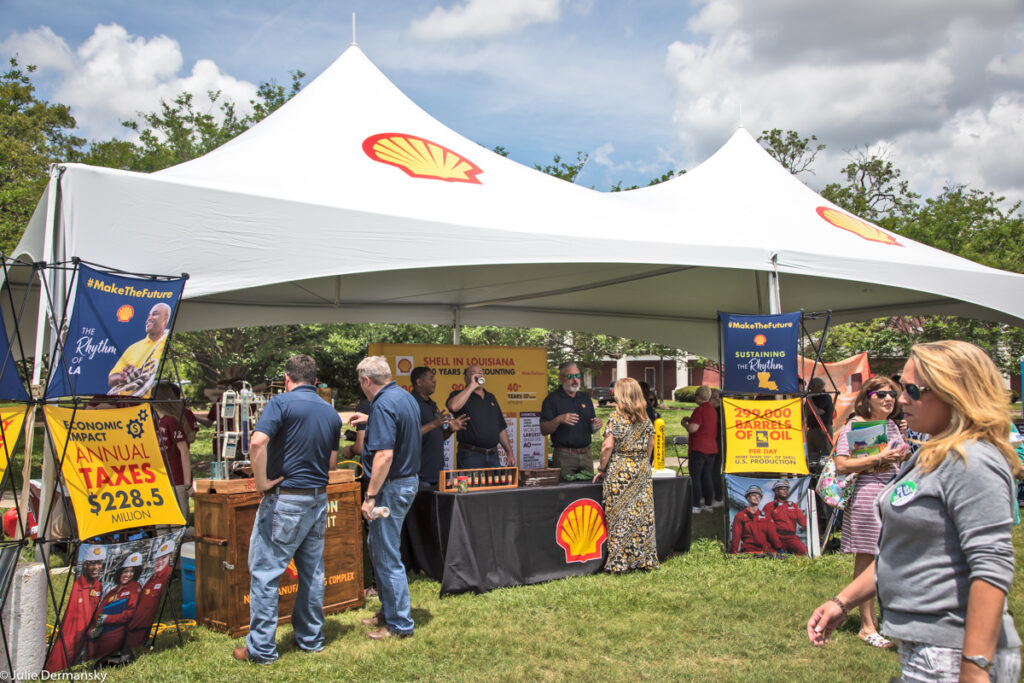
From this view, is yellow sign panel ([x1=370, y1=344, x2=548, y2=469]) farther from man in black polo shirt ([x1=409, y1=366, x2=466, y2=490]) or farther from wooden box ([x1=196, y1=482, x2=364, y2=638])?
wooden box ([x1=196, y1=482, x2=364, y2=638])

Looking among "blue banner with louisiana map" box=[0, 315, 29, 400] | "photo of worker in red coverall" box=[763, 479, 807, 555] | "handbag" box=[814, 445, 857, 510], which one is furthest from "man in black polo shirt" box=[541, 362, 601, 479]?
"blue banner with louisiana map" box=[0, 315, 29, 400]

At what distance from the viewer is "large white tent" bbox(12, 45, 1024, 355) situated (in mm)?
4223

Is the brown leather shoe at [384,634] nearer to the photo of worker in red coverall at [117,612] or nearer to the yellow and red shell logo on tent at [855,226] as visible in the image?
the photo of worker in red coverall at [117,612]

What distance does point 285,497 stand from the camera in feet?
12.2

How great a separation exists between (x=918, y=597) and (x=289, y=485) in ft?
9.35

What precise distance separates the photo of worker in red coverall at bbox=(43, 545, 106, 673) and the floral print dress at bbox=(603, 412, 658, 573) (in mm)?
3259

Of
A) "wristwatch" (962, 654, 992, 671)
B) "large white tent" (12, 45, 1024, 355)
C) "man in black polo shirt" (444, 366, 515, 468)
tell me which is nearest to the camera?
"wristwatch" (962, 654, 992, 671)

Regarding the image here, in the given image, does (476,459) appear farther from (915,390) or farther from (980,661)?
(980,661)

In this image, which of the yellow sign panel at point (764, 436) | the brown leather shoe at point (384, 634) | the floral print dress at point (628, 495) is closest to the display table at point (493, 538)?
the floral print dress at point (628, 495)

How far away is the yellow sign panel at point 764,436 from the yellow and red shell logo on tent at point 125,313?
13.9ft

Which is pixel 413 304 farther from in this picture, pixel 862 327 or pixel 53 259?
pixel 862 327

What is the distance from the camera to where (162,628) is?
411 centimetres

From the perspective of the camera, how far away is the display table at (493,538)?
4.92m

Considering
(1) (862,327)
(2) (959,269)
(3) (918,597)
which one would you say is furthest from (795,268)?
(1) (862,327)
